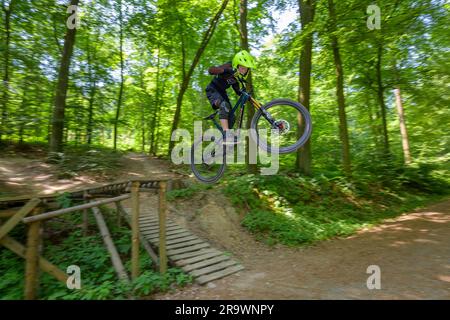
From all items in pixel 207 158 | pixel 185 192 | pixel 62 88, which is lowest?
pixel 185 192

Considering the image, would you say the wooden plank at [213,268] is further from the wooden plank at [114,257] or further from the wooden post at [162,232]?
the wooden plank at [114,257]

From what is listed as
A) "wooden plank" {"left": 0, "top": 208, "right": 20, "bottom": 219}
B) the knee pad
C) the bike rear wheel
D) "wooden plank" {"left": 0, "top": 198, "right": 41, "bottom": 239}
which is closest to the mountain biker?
the knee pad

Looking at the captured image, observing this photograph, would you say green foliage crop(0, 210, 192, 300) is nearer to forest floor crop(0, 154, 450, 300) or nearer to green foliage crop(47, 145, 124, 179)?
forest floor crop(0, 154, 450, 300)

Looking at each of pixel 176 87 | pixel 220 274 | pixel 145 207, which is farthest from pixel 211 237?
pixel 176 87

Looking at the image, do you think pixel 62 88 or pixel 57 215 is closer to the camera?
pixel 57 215

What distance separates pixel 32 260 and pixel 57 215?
82 centimetres

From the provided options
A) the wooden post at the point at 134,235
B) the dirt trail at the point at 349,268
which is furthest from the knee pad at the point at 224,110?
the dirt trail at the point at 349,268

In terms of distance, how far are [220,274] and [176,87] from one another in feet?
56.6

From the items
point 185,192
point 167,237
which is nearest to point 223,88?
point 167,237

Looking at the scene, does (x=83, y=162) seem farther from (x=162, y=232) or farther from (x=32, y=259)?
(x=32, y=259)

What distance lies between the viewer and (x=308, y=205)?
10406 millimetres

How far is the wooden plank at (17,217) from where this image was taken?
481cm

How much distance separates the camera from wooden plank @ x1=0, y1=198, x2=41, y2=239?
481 centimetres
